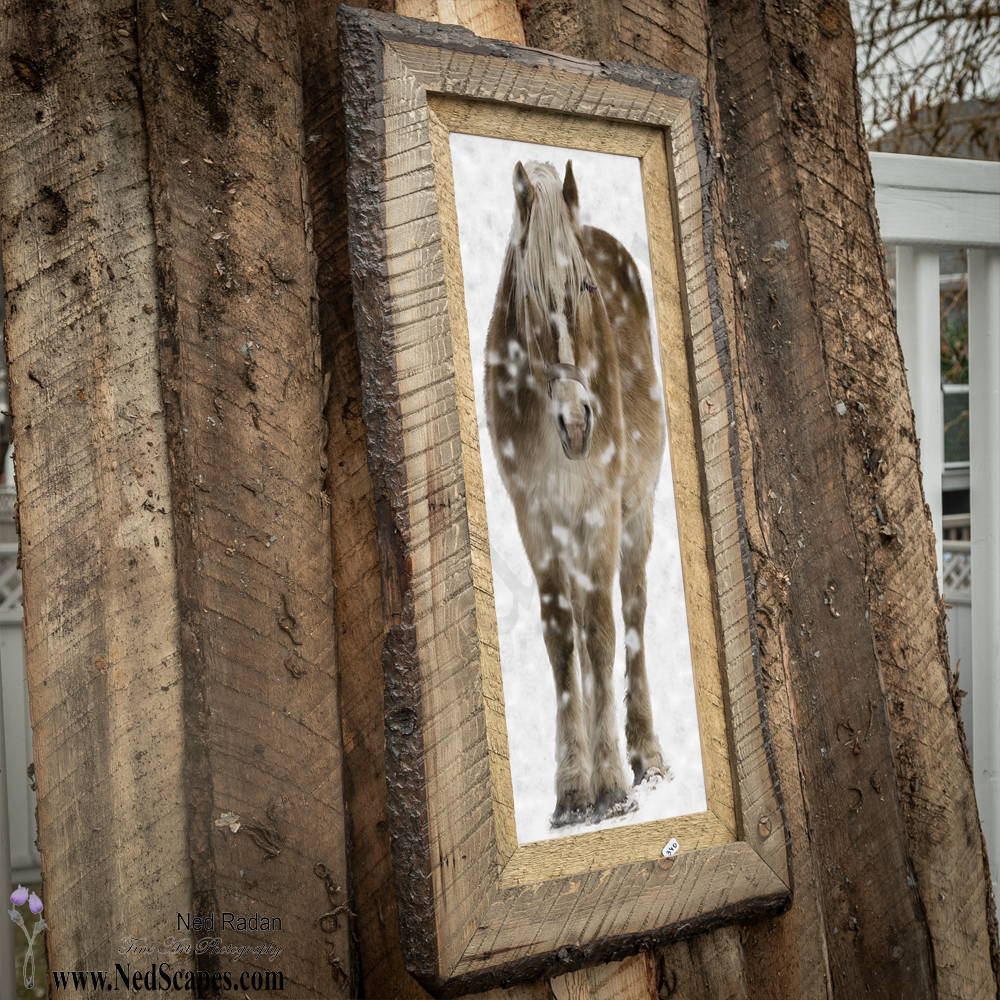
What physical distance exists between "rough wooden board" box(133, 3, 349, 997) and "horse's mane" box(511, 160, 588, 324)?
0.25 metres

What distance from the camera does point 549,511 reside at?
928 mm

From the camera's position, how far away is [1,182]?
0.83 metres

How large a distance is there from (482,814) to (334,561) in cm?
33

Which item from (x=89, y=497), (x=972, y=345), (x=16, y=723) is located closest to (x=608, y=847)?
(x=89, y=497)

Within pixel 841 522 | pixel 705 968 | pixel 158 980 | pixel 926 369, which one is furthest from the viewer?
pixel 926 369

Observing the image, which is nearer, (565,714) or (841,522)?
(565,714)

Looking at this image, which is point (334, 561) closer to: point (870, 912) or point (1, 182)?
point (1, 182)

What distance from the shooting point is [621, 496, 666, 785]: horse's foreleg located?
0.95m

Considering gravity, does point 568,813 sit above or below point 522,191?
below

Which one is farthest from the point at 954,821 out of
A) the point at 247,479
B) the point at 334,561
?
the point at 247,479

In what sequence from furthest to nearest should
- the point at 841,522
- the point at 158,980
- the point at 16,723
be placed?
the point at 16,723 < the point at 841,522 < the point at 158,980

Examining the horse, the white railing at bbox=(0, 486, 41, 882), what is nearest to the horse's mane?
the horse

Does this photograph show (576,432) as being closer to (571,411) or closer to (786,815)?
(571,411)

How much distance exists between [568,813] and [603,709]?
0.40 feet
